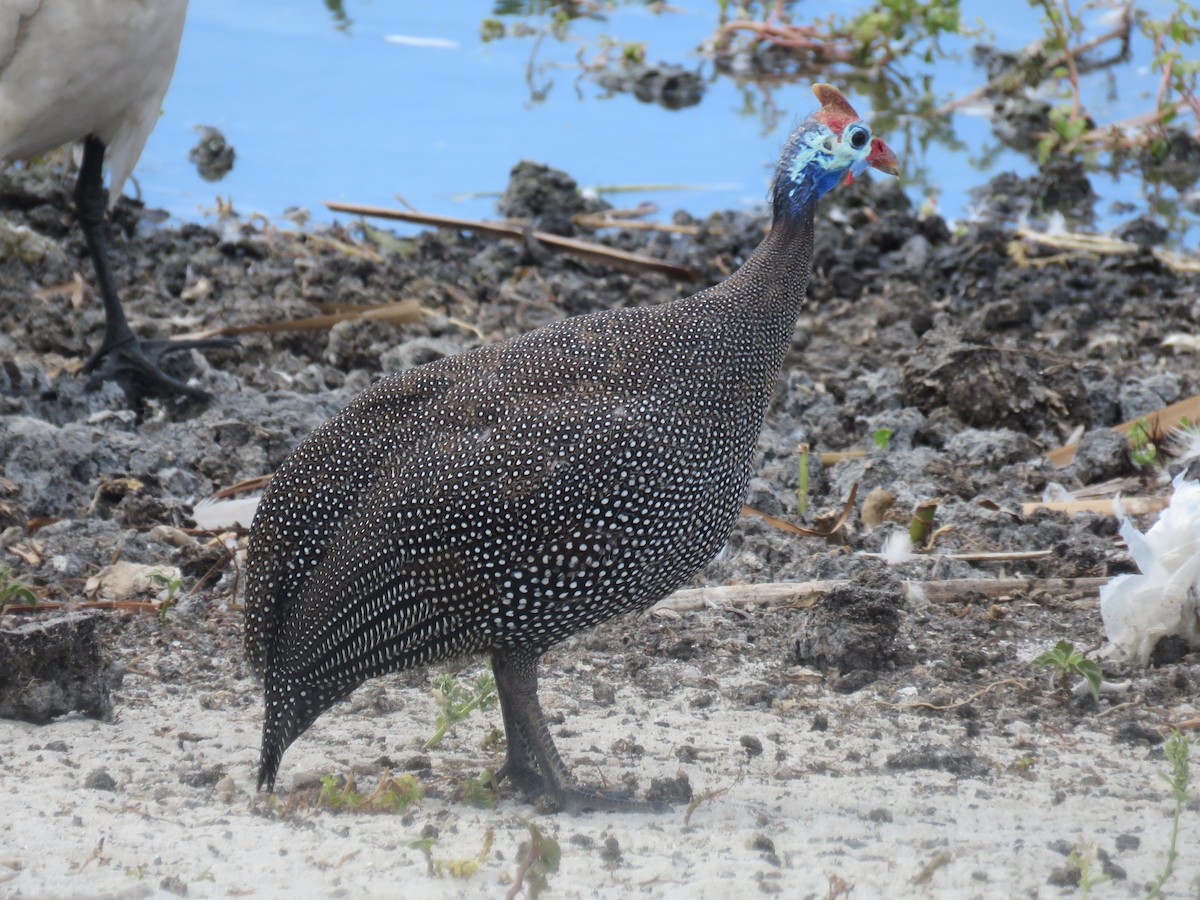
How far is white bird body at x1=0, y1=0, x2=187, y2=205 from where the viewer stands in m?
5.49

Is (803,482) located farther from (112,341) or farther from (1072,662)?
(112,341)

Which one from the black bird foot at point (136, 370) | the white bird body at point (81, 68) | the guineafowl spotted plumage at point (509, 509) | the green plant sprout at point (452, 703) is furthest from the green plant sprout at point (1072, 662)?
the white bird body at point (81, 68)

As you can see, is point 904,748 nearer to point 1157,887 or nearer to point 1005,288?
point 1157,887

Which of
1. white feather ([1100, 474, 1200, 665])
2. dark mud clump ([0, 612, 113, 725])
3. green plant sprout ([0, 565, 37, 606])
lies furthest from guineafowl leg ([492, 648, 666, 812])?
green plant sprout ([0, 565, 37, 606])

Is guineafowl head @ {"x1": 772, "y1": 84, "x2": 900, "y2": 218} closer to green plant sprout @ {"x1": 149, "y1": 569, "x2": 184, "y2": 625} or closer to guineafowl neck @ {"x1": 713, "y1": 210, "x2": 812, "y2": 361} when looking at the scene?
guineafowl neck @ {"x1": 713, "y1": 210, "x2": 812, "y2": 361}

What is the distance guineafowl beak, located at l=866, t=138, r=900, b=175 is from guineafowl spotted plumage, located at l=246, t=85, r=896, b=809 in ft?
1.79

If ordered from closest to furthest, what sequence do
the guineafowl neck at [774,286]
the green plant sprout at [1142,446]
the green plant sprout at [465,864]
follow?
the green plant sprout at [465,864] → the guineafowl neck at [774,286] → the green plant sprout at [1142,446]

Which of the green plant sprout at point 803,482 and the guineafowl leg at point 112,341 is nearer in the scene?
the green plant sprout at point 803,482

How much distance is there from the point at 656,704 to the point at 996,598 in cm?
105

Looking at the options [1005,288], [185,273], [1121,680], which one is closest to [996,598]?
[1121,680]

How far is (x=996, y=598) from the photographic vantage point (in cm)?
434

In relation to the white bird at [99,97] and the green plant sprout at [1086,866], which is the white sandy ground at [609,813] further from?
the white bird at [99,97]

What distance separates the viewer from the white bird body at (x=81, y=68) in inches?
216

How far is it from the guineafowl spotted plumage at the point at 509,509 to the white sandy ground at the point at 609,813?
23 centimetres
